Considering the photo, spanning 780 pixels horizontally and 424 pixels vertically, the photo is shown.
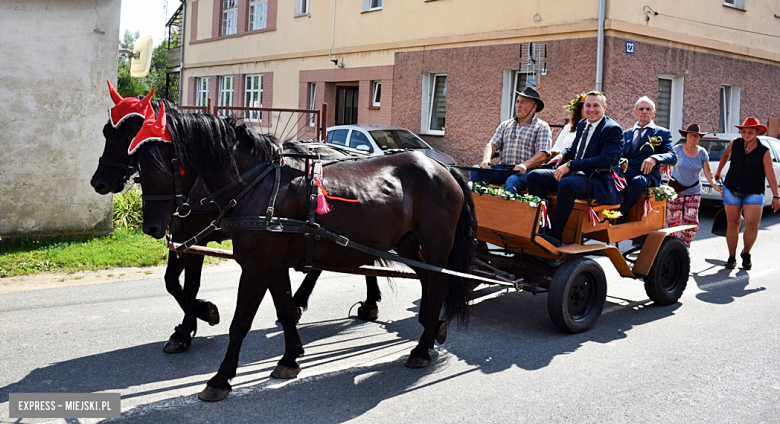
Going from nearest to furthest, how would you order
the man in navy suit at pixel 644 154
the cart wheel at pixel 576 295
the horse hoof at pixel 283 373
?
the horse hoof at pixel 283 373, the cart wheel at pixel 576 295, the man in navy suit at pixel 644 154

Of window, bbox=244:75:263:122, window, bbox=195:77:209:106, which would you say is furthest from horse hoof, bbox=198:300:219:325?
window, bbox=195:77:209:106

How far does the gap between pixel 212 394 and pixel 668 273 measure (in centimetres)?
486

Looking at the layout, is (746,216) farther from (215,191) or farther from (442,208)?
(215,191)

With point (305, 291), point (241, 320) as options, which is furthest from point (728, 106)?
point (241, 320)

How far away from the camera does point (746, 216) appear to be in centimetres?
912

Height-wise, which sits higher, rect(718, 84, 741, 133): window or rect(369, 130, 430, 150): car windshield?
rect(718, 84, 741, 133): window

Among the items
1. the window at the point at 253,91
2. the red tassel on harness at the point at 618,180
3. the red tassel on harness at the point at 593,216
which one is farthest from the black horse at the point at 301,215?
the window at the point at 253,91

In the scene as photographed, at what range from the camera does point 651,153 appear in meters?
7.10

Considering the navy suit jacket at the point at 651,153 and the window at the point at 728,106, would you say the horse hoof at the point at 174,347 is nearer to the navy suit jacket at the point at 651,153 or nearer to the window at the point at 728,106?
the navy suit jacket at the point at 651,153

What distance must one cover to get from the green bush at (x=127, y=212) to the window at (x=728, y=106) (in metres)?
15.0

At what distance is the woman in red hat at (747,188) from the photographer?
8.98 m

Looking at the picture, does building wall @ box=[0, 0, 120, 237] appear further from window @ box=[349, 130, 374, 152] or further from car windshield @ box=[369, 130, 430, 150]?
car windshield @ box=[369, 130, 430, 150]

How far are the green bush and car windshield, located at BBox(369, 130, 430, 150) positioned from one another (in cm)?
656

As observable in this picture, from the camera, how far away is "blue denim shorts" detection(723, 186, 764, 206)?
355 inches
